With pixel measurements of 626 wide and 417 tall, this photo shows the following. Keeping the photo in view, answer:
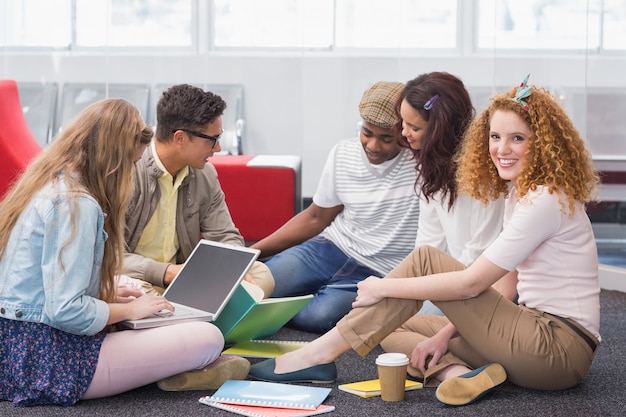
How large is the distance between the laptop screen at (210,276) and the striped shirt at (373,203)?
27.4 inches

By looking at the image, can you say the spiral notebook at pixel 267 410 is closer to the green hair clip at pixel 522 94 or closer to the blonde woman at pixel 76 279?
the blonde woman at pixel 76 279

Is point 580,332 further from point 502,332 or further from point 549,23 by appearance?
point 549,23

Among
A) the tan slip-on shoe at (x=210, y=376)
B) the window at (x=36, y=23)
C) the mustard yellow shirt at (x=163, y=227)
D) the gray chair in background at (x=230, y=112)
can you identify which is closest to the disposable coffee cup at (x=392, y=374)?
the tan slip-on shoe at (x=210, y=376)

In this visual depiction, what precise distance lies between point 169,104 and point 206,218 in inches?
16.3

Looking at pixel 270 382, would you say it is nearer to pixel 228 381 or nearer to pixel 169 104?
pixel 228 381

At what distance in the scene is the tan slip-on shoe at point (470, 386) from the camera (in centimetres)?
228

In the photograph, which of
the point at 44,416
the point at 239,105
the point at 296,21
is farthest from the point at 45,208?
the point at 296,21

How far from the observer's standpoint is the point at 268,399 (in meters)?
2.28

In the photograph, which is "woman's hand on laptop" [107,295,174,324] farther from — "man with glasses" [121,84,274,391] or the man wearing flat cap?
the man wearing flat cap

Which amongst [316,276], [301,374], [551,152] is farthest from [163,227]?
[551,152]

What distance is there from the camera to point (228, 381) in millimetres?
2414

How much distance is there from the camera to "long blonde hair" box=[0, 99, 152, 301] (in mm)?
2168

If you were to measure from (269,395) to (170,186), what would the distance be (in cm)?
88

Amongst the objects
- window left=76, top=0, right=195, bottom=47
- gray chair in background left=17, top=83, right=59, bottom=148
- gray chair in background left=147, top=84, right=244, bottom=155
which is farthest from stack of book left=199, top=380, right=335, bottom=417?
window left=76, top=0, right=195, bottom=47
